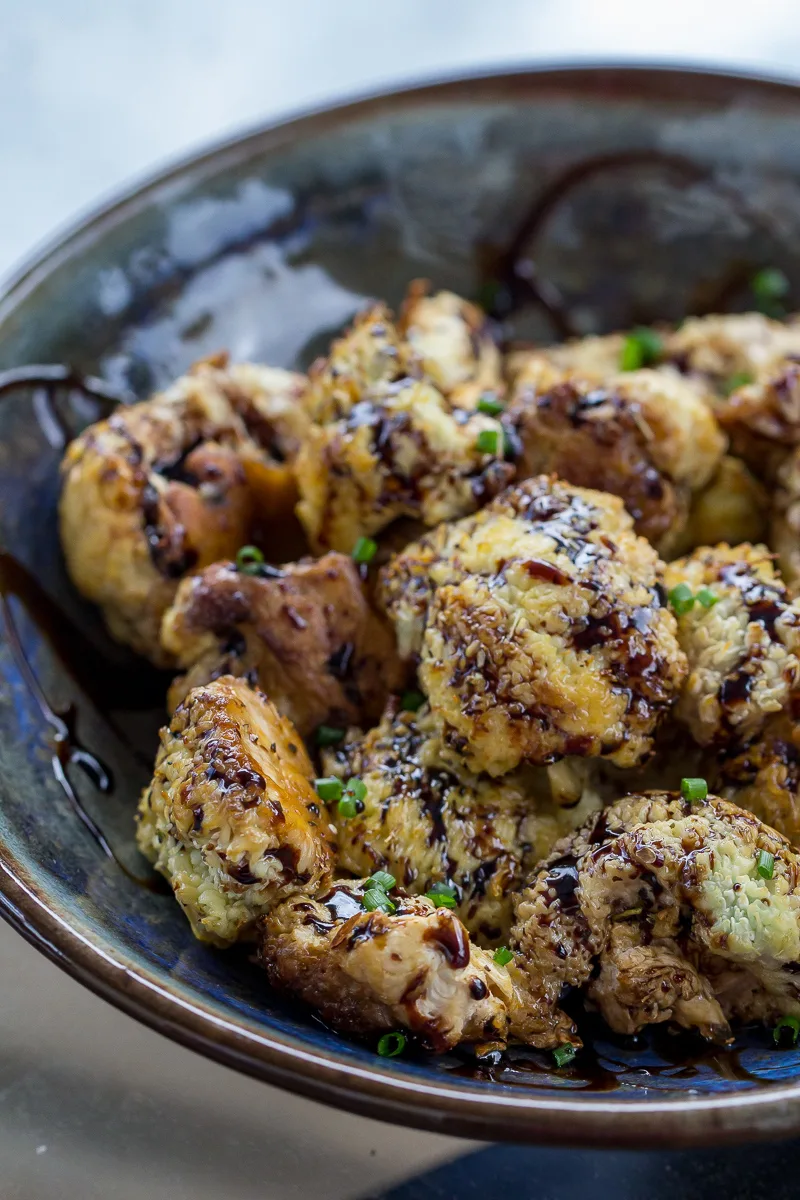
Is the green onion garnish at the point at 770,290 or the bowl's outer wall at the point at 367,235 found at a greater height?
the bowl's outer wall at the point at 367,235

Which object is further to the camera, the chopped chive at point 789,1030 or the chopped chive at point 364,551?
the chopped chive at point 364,551

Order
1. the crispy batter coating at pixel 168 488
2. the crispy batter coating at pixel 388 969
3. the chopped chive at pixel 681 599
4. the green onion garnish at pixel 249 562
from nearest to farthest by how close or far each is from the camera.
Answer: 1. the crispy batter coating at pixel 388 969
2. the chopped chive at pixel 681 599
3. the green onion garnish at pixel 249 562
4. the crispy batter coating at pixel 168 488

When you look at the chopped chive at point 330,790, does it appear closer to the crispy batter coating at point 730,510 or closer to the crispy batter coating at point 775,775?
the crispy batter coating at point 775,775

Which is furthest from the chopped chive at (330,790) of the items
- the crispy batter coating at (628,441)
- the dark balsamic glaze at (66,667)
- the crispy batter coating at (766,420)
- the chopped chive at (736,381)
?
the chopped chive at (736,381)

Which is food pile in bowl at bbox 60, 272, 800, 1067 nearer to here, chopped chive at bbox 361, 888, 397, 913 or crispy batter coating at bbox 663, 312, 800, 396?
chopped chive at bbox 361, 888, 397, 913

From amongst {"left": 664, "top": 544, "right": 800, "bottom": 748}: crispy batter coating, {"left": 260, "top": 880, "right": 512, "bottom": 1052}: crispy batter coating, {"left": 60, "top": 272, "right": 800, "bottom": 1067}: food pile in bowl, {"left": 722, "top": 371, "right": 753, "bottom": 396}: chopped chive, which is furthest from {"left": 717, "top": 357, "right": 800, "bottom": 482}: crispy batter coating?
{"left": 260, "top": 880, "right": 512, "bottom": 1052}: crispy batter coating

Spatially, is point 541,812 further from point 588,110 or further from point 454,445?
point 588,110

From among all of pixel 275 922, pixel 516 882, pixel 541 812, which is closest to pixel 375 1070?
pixel 275 922
